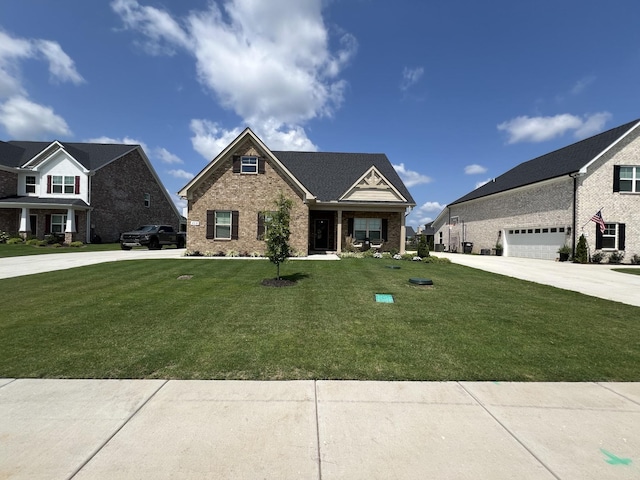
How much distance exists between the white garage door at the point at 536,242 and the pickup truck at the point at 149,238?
2671 cm

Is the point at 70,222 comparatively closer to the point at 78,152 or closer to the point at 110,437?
the point at 78,152

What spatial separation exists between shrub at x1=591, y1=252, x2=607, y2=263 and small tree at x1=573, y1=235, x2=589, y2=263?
A: 801mm

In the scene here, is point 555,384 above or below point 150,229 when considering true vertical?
below

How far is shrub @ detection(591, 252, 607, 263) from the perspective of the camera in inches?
718

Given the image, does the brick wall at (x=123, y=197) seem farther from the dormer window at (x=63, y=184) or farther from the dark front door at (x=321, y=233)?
the dark front door at (x=321, y=233)

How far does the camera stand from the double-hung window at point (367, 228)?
67.5 feet

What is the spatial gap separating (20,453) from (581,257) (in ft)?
77.1

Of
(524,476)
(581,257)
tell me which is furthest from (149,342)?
(581,257)

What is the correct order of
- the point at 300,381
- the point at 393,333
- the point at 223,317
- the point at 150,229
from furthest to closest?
1. the point at 150,229
2. the point at 223,317
3. the point at 393,333
4. the point at 300,381

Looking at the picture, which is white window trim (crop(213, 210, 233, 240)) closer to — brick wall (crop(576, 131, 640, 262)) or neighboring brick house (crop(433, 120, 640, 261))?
neighboring brick house (crop(433, 120, 640, 261))

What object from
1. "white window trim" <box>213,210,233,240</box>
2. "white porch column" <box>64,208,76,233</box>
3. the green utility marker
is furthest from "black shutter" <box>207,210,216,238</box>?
"white porch column" <box>64,208,76,233</box>

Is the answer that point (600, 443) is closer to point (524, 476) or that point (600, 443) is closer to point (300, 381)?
point (524, 476)

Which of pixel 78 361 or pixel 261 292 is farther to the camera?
pixel 261 292

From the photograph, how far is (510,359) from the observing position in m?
4.44
